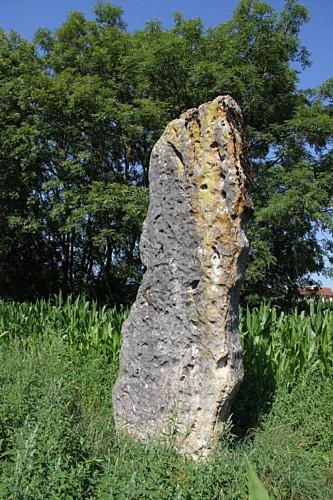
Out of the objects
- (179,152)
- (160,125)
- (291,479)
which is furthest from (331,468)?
(160,125)

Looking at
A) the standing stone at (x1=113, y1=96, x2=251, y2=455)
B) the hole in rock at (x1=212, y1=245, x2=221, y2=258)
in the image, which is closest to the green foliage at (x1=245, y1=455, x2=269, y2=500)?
the standing stone at (x1=113, y1=96, x2=251, y2=455)

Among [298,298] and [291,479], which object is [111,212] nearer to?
[298,298]

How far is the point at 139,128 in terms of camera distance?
12703 millimetres

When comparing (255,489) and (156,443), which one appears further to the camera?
(156,443)

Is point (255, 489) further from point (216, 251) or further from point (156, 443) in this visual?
point (216, 251)

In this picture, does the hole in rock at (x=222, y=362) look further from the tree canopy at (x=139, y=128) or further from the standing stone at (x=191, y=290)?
the tree canopy at (x=139, y=128)

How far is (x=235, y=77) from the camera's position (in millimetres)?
12234

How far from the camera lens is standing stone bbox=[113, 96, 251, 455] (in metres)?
4.09

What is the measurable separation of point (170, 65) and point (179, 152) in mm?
9264

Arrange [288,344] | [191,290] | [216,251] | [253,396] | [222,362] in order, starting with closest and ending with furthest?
1. [222,362]
2. [216,251]
3. [191,290]
4. [253,396]
5. [288,344]

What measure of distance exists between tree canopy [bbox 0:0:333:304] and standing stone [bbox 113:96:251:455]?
7.25 meters

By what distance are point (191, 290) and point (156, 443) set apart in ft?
3.93

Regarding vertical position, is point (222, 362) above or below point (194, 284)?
below

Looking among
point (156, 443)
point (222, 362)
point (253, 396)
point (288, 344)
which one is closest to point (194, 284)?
point (222, 362)
